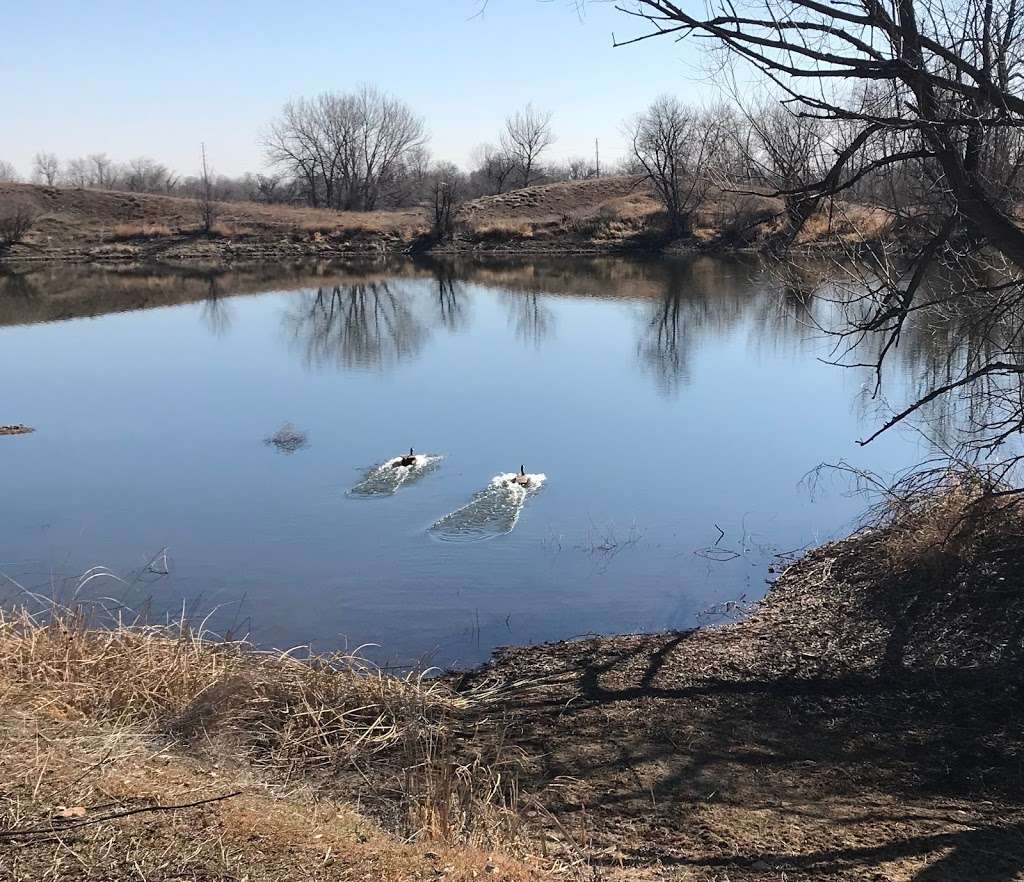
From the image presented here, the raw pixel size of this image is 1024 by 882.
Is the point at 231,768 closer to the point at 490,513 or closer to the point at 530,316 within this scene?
the point at 490,513

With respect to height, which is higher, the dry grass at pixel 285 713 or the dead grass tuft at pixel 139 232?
the dead grass tuft at pixel 139 232

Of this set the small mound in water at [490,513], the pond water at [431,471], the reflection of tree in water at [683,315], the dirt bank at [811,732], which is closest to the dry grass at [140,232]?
the reflection of tree in water at [683,315]

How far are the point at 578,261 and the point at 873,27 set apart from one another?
1701 inches

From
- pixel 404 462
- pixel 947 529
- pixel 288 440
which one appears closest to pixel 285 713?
pixel 947 529

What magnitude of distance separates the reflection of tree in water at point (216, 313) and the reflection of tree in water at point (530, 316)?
26.4ft

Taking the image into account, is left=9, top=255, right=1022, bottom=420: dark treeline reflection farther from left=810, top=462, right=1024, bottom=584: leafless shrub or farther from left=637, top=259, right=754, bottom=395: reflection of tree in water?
left=810, top=462, right=1024, bottom=584: leafless shrub

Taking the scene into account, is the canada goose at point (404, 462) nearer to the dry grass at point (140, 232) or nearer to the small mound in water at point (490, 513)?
the small mound in water at point (490, 513)

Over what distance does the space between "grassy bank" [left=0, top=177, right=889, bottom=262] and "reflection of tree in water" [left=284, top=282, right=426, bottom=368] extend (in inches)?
705

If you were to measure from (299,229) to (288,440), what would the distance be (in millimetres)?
43707

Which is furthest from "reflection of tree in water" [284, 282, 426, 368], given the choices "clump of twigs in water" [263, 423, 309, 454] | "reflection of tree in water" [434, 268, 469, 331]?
"clump of twigs in water" [263, 423, 309, 454]

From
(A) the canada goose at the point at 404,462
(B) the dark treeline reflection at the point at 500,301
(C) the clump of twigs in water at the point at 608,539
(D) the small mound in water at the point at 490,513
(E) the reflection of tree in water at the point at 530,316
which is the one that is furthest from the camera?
(E) the reflection of tree in water at the point at 530,316

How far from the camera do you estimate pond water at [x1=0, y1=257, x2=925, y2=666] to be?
8.61 m

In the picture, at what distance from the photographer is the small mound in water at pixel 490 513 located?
10086 millimetres

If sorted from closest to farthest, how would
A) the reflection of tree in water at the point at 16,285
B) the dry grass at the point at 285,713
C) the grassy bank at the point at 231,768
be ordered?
1. the grassy bank at the point at 231,768
2. the dry grass at the point at 285,713
3. the reflection of tree in water at the point at 16,285
